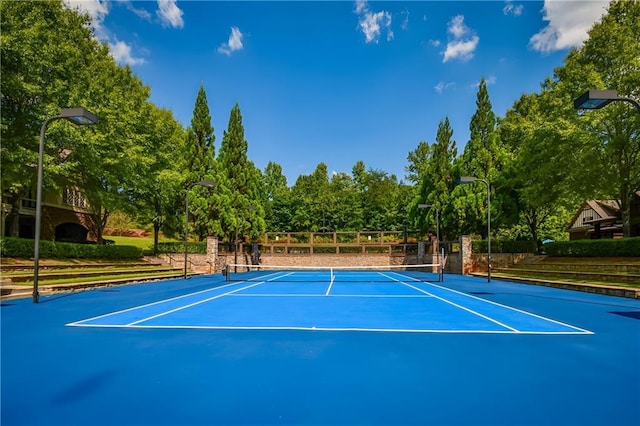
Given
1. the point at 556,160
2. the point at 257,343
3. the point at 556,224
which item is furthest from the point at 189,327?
the point at 556,224

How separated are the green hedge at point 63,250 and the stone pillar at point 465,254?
88.5 ft

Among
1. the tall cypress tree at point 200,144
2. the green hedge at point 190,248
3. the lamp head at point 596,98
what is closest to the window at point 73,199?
the green hedge at point 190,248

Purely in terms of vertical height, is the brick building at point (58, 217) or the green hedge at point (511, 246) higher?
the brick building at point (58, 217)

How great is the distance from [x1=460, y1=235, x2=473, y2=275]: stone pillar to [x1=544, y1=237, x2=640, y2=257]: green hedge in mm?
5796

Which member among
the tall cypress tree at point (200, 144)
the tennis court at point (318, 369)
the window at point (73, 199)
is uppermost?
the tall cypress tree at point (200, 144)

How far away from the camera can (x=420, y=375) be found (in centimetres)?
499

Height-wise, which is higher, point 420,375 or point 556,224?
point 556,224

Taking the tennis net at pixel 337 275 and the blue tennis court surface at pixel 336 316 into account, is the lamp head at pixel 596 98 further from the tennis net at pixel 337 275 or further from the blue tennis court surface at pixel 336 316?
the tennis net at pixel 337 275

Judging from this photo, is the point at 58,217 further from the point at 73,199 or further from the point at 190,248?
the point at 190,248

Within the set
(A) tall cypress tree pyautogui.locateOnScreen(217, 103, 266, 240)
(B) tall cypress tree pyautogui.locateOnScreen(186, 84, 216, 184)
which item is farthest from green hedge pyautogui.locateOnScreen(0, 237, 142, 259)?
(A) tall cypress tree pyautogui.locateOnScreen(217, 103, 266, 240)

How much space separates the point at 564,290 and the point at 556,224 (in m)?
36.0

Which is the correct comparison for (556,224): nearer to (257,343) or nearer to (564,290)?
(564,290)

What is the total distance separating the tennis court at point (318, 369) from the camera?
3.85 metres

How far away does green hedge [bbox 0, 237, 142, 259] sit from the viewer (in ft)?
63.1
